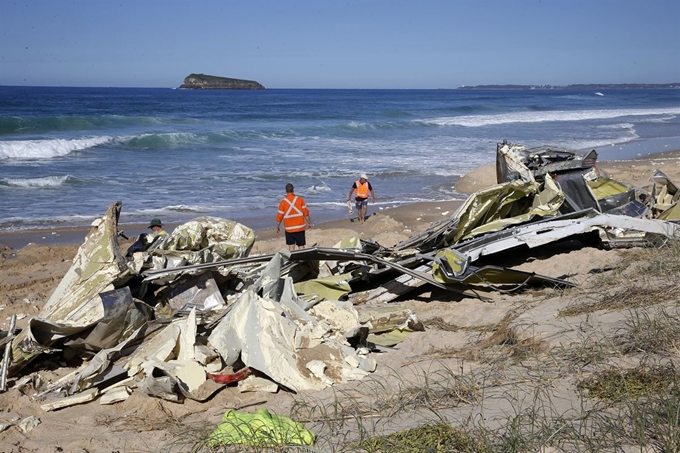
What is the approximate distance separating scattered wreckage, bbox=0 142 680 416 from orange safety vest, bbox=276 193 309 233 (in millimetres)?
2140

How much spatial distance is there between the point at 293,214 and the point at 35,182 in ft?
40.4

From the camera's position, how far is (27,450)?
4.62 metres

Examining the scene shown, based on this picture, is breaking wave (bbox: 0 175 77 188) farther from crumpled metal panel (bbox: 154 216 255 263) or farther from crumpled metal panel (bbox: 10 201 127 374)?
crumpled metal panel (bbox: 10 201 127 374)

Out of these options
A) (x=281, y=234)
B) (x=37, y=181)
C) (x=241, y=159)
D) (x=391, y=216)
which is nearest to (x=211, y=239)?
(x=281, y=234)

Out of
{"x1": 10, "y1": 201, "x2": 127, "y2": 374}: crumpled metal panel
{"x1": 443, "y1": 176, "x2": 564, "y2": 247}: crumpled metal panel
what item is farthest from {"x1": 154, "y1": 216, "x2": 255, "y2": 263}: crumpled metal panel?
{"x1": 443, "y1": 176, "x2": 564, "y2": 247}: crumpled metal panel

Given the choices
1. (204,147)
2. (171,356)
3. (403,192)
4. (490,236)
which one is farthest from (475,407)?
(204,147)

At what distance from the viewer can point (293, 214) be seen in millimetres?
10242

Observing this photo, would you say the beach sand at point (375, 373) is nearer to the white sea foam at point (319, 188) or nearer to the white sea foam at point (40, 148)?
the white sea foam at point (319, 188)

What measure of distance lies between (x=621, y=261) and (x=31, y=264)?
9202mm

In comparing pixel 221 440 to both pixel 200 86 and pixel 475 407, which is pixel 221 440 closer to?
pixel 475 407

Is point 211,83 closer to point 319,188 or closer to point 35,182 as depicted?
point 35,182

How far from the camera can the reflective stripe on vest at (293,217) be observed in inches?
403

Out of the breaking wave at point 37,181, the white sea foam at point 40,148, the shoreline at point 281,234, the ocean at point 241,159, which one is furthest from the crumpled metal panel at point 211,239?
the white sea foam at point 40,148

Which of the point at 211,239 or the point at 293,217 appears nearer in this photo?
the point at 211,239
